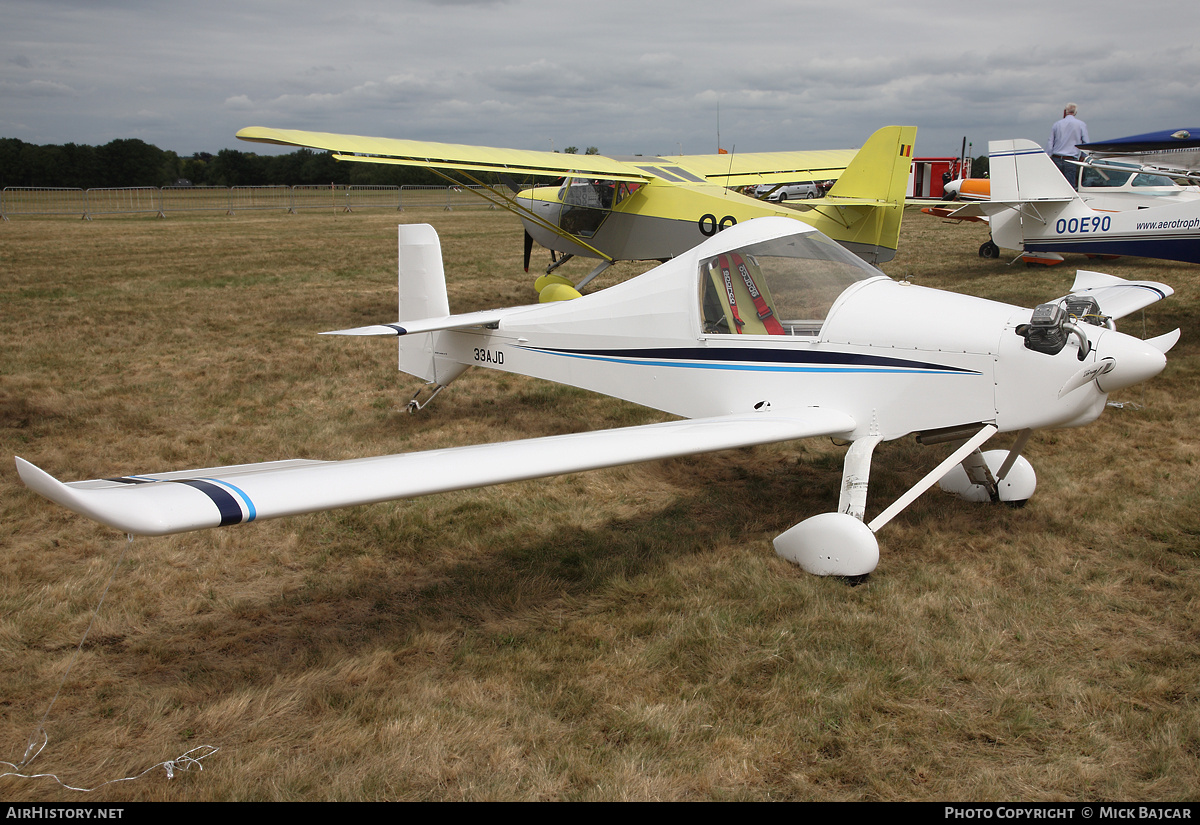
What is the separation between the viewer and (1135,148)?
10.1 metres

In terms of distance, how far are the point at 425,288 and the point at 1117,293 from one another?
539cm

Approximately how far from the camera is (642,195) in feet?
41.0

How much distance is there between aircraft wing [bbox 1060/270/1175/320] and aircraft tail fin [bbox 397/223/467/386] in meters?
4.78

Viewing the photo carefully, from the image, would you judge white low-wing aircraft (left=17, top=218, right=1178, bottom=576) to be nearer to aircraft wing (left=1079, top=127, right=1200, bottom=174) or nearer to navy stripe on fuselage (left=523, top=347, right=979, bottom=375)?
navy stripe on fuselage (left=523, top=347, right=979, bottom=375)

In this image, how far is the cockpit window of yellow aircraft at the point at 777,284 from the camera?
4723 millimetres

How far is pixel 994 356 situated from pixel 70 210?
38193mm

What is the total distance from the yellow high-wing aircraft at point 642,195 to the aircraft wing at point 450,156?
18 mm

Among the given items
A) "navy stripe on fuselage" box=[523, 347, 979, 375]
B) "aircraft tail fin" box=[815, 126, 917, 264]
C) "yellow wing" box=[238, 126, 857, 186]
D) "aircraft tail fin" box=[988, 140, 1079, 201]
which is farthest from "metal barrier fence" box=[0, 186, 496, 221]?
"navy stripe on fuselage" box=[523, 347, 979, 375]

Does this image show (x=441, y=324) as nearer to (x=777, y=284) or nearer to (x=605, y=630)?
(x=777, y=284)

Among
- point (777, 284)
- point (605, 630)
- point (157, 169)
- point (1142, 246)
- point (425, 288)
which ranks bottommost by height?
point (605, 630)

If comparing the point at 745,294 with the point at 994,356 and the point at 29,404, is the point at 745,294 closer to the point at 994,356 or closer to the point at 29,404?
the point at 994,356

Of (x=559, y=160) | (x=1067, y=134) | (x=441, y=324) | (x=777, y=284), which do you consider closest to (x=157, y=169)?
(x=559, y=160)

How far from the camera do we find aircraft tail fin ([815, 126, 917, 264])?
10992 millimetres
